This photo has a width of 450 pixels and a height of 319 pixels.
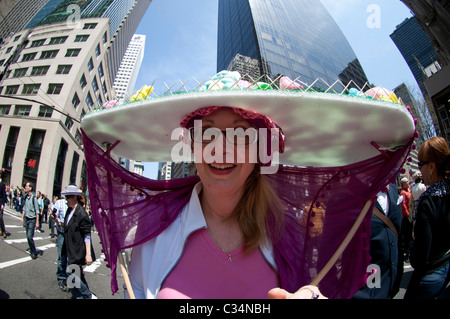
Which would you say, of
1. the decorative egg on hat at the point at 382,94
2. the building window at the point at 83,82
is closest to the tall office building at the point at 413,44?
the decorative egg on hat at the point at 382,94

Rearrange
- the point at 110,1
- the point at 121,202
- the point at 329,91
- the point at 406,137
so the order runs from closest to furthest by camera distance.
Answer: the point at 329,91 → the point at 406,137 → the point at 121,202 → the point at 110,1

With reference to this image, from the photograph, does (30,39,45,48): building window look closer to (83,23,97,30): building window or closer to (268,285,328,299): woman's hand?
(83,23,97,30): building window

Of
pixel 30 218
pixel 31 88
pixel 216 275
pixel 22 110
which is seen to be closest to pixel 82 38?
pixel 31 88

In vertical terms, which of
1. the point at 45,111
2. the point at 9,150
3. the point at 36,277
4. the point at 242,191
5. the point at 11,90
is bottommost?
the point at 36,277

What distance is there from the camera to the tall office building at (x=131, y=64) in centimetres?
12375

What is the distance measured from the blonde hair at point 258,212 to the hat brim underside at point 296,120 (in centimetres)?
36

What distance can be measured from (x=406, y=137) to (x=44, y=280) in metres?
5.73

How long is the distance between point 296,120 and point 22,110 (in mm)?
32805

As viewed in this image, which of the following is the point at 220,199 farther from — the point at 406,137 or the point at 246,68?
the point at 246,68

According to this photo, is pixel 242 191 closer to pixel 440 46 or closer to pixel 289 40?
pixel 440 46

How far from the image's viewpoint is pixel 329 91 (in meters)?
0.94

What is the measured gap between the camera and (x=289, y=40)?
49656 mm

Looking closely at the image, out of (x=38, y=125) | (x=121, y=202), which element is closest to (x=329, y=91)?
(x=121, y=202)

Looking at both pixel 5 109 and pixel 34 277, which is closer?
pixel 34 277
